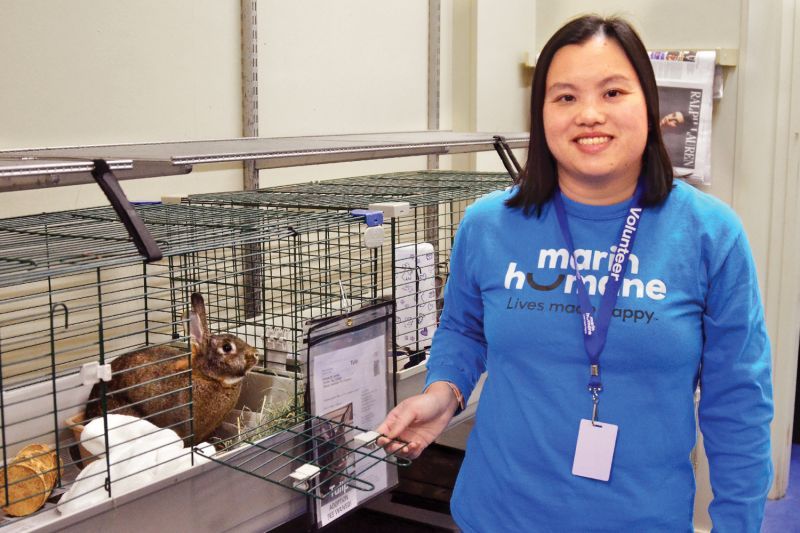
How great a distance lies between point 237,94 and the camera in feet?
7.64

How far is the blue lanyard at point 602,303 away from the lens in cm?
119

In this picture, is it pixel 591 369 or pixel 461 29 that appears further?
pixel 461 29

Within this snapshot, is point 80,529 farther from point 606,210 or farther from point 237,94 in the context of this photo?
point 237,94

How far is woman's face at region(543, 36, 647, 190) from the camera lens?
3.95ft

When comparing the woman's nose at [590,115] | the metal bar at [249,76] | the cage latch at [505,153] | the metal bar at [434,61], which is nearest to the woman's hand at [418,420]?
the woman's nose at [590,115]

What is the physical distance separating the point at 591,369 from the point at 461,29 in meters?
2.18

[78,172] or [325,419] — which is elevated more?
[78,172]

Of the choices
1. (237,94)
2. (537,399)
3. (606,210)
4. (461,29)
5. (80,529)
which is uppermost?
(461,29)

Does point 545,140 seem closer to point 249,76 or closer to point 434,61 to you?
A: point 249,76

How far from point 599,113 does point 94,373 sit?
2.47ft

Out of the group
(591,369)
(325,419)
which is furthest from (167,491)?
(591,369)

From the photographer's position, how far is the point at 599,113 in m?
1.20

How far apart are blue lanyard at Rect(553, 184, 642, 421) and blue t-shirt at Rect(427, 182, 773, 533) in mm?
11

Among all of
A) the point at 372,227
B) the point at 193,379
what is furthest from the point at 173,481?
the point at 372,227
